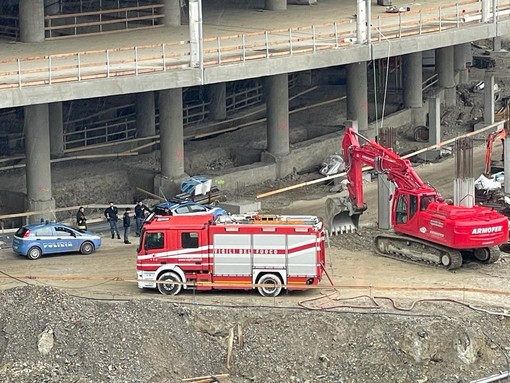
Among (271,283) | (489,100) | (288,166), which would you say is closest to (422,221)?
(271,283)

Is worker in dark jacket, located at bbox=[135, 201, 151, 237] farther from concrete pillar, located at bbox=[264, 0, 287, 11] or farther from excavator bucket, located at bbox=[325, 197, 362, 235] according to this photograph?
concrete pillar, located at bbox=[264, 0, 287, 11]

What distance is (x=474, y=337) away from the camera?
3431 cm

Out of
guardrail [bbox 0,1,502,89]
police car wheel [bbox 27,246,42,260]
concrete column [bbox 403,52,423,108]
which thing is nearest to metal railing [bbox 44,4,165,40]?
guardrail [bbox 0,1,502,89]

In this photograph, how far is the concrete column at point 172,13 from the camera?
176ft

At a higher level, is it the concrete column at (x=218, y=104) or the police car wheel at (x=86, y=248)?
the concrete column at (x=218, y=104)

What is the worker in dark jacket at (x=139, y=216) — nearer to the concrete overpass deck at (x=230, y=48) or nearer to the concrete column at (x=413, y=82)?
the concrete overpass deck at (x=230, y=48)

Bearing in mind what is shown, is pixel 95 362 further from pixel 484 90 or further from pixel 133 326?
pixel 484 90

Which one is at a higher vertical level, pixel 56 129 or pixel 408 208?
pixel 56 129

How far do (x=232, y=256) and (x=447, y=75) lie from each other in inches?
1149

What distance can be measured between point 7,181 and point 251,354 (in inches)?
709

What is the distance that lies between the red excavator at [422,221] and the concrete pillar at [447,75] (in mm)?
21398

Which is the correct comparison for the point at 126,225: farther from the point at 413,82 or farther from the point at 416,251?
the point at 413,82

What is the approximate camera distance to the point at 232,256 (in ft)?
120

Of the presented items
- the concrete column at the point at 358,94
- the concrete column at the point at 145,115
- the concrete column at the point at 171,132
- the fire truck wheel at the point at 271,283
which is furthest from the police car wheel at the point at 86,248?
the concrete column at the point at 358,94
